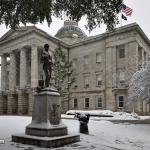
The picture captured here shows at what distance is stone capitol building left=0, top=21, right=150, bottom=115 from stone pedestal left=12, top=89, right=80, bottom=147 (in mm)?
32699

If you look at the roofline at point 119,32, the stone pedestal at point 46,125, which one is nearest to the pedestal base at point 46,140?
the stone pedestal at point 46,125

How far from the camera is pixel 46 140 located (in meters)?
12.1

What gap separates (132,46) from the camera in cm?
4672

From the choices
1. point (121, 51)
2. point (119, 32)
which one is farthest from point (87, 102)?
point (119, 32)

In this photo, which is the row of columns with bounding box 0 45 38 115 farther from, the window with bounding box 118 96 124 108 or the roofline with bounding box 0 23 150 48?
the window with bounding box 118 96 124 108

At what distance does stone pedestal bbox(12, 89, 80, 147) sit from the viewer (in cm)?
1286

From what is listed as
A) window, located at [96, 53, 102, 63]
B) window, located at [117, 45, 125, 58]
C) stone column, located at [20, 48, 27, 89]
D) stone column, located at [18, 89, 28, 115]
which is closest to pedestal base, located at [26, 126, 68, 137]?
window, located at [117, 45, 125, 58]

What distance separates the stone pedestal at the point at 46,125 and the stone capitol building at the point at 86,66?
3270 centimetres

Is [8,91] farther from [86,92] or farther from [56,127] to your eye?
[56,127]

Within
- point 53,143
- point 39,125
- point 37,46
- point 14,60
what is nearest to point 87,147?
point 53,143

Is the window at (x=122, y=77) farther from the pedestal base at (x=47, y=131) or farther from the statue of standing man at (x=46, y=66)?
the pedestal base at (x=47, y=131)

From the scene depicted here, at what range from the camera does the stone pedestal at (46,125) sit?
12.9 meters

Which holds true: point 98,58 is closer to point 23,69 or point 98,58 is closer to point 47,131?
point 23,69

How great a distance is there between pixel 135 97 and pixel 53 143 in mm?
14652
